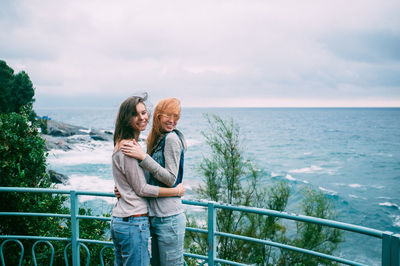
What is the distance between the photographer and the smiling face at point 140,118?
7.79 ft

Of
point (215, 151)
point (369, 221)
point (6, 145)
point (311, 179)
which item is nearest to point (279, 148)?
point (311, 179)

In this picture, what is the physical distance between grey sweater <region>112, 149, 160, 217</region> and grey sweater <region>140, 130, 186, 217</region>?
72 millimetres

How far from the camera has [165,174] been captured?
230cm

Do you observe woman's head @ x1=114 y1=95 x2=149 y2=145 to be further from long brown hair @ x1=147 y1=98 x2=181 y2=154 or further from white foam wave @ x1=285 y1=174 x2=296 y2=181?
white foam wave @ x1=285 y1=174 x2=296 y2=181

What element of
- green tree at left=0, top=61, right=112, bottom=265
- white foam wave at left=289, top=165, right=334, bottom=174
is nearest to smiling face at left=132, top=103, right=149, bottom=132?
green tree at left=0, top=61, right=112, bottom=265

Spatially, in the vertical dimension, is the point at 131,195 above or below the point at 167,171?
below

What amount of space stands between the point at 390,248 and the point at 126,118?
195cm

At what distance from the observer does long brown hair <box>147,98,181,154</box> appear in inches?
95.0

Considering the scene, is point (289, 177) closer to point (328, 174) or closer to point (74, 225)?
point (328, 174)

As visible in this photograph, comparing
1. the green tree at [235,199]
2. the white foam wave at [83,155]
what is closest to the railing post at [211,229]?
the green tree at [235,199]

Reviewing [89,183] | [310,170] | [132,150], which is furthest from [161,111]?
[310,170]

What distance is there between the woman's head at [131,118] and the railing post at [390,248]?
1.80m

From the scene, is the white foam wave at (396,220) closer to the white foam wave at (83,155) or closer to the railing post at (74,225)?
the railing post at (74,225)

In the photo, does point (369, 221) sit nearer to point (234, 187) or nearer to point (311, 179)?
point (234, 187)
